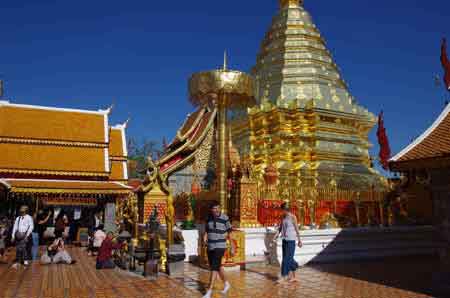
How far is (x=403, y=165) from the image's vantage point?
723 centimetres

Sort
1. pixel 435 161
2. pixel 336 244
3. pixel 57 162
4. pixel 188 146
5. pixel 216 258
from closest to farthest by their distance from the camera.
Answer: pixel 216 258
pixel 435 161
pixel 336 244
pixel 57 162
pixel 188 146

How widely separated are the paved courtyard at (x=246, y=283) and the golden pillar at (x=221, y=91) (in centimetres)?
201

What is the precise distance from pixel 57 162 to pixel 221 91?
1075 cm

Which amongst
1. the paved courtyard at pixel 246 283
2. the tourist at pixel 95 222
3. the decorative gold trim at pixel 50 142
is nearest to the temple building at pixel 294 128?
the decorative gold trim at pixel 50 142

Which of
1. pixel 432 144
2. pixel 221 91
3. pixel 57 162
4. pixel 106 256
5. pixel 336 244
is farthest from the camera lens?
pixel 57 162

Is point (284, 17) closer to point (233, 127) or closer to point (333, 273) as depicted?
point (233, 127)

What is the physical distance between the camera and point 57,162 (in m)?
17.2

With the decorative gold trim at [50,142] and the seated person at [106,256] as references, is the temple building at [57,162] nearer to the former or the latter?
the decorative gold trim at [50,142]

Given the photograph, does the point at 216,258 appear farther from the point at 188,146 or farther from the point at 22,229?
the point at 188,146

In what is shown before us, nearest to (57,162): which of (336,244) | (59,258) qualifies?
(59,258)

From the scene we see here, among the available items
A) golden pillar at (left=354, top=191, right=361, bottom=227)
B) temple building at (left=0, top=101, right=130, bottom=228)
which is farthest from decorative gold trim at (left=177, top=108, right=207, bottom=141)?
golden pillar at (left=354, top=191, right=361, bottom=227)

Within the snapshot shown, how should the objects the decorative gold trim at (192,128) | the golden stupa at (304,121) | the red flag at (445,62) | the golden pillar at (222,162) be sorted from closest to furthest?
the golden pillar at (222,162)
the red flag at (445,62)
the golden stupa at (304,121)
the decorative gold trim at (192,128)

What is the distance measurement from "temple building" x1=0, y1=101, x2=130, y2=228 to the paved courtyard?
7.40 m

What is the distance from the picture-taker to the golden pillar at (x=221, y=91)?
8688 mm
